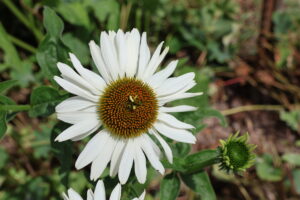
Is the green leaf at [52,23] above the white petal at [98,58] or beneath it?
above

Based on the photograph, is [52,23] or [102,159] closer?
[102,159]

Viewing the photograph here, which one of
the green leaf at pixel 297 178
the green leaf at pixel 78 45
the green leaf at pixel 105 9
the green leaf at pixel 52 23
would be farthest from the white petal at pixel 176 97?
the green leaf at pixel 297 178

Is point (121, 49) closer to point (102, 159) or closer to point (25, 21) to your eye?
point (102, 159)

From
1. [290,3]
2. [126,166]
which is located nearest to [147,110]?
[126,166]

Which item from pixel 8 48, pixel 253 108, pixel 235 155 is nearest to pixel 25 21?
pixel 8 48

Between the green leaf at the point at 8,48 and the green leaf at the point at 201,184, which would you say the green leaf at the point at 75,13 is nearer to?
the green leaf at the point at 8,48

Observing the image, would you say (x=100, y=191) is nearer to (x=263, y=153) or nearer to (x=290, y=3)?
(x=263, y=153)

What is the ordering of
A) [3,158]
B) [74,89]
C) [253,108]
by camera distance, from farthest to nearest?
[253,108]
[3,158]
[74,89]

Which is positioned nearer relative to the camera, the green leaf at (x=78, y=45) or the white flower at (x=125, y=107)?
the white flower at (x=125, y=107)
